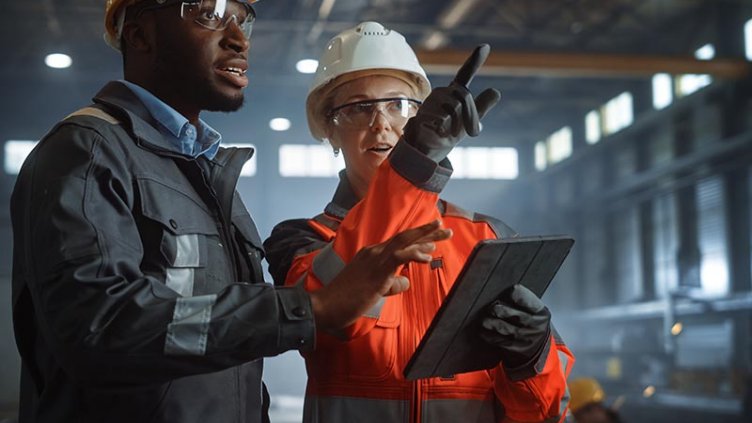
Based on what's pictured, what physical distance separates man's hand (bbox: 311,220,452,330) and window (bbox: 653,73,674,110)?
20.8m

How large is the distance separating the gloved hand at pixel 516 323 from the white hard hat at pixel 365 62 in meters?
0.86

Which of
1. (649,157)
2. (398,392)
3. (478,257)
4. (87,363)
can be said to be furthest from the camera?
(649,157)

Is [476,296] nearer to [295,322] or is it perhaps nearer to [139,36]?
[295,322]

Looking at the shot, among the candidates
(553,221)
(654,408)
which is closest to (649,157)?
(553,221)

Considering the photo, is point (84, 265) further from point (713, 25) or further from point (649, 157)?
point (649, 157)

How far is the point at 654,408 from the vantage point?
12656 mm

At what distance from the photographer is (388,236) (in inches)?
72.9

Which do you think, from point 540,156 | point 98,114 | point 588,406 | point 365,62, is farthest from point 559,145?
point 98,114

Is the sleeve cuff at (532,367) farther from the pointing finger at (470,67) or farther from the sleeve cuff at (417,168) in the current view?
the pointing finger at (470,67)

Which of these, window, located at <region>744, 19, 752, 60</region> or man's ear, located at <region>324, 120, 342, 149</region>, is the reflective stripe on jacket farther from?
window, located at <region>744, 19, 752, 60</region>

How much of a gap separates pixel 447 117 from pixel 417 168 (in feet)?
0.39

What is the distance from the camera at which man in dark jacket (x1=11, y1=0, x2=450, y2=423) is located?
154cm

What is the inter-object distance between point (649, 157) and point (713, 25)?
4.37 metres

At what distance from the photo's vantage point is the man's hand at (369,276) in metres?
1.61
